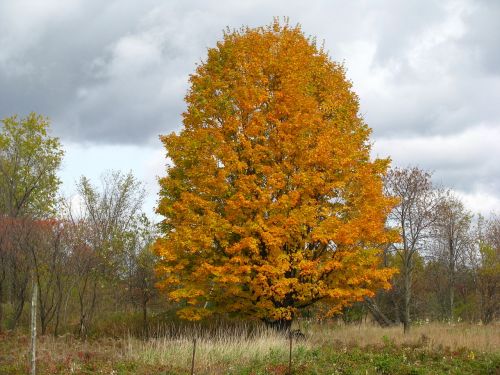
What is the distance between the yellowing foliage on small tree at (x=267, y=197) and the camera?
17422 millimetres

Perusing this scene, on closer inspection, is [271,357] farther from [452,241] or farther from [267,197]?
[452,241]

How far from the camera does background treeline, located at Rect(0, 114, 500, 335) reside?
2345 cm

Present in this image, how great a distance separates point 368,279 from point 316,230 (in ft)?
9.35

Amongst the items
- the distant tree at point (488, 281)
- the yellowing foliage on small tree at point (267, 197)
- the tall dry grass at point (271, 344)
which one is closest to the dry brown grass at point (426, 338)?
the tall dry grass at point (271, 344)

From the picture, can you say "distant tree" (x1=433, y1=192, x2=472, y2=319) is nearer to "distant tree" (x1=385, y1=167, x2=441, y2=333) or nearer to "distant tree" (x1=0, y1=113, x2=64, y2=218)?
"distant tree" (x1=385, y1=167, x2=441, y2=333)

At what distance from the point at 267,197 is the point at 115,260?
12.3 metres

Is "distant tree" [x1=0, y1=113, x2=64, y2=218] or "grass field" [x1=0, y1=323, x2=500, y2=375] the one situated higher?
"distant tree" [x1=0, y1=113, x2=64, y2=218]

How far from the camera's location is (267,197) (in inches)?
685

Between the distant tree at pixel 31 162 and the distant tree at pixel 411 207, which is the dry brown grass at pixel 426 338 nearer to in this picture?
the distant tree at pixel 411 207

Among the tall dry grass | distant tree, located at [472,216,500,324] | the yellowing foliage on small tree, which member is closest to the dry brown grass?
the tall dry grass

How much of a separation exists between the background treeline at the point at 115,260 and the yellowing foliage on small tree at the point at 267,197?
3122 millimetres

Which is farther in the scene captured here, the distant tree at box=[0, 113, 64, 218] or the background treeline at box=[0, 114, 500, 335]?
the distant tree at box=[0, 113, 64, 218]

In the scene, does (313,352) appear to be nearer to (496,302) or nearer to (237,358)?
(237,358)

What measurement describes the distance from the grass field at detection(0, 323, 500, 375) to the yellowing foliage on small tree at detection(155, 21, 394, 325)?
1914 millimetres
